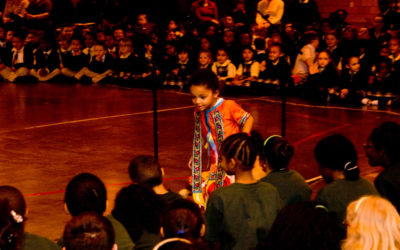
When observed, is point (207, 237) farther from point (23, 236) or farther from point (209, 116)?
point (209, 116)

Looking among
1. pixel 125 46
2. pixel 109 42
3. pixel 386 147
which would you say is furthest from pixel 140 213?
pixel 109 42

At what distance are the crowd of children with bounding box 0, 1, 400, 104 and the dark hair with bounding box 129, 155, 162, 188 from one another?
595 centimetres

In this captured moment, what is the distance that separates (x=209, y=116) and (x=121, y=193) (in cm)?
174

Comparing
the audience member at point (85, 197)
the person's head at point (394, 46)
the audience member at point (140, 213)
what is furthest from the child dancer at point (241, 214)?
the person's head at point (394, 46)

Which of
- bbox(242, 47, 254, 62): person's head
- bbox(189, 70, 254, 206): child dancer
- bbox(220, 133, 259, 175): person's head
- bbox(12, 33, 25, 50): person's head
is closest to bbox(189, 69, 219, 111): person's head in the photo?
bbox(189, 70, 254, 206): child dancer

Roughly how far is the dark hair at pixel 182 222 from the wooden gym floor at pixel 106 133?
2.56 meters

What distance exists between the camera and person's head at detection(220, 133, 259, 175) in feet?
12.7

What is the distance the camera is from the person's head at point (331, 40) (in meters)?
12.5

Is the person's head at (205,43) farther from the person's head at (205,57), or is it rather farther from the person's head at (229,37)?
the person's head at (205,57)

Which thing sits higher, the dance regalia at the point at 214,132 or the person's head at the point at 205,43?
the person's head at the point at 205,43

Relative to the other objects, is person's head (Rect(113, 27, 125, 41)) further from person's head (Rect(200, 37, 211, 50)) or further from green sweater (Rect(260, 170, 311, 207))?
green sweater (Rect(260, 170, 311, 207))

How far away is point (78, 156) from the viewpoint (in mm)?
8055

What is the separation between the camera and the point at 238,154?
392 cm

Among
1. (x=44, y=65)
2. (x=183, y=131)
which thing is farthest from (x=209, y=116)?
(x=44, y=65)
